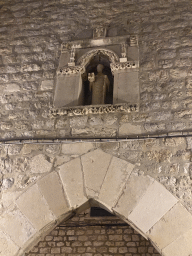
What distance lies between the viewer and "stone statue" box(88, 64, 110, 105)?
3.08 metres

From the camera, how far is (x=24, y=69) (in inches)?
132

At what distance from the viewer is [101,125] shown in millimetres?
2834

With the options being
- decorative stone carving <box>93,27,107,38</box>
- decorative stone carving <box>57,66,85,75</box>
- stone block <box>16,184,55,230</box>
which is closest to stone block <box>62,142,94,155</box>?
stone block <box>16,184,55,230</box>

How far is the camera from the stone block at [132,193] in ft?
8.07

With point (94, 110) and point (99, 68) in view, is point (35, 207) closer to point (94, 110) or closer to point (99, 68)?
point (94, 110)

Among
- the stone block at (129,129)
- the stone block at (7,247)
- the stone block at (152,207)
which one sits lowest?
the stone block at (7,247)

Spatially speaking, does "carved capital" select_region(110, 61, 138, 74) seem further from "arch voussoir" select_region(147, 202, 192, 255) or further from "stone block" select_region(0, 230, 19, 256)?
"stone block" select_region(0, 230, 19, 256)

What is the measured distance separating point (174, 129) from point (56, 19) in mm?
2232

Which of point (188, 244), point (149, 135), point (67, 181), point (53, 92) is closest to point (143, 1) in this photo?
point (53, 92)

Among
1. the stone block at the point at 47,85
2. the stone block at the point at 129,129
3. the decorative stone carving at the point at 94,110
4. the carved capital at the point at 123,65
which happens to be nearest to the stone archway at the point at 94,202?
the stone block at the point at 129,129

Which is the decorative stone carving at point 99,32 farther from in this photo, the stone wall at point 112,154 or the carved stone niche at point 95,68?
the stone wall at point 112,154

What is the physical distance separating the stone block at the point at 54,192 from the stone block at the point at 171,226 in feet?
2.77

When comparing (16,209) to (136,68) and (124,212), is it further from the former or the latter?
(136,68)

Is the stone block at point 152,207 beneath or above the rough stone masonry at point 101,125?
beneath
